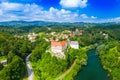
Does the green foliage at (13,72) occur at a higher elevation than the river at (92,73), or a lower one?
higher

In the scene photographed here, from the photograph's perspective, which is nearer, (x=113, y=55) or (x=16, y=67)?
(x=16, y=67)

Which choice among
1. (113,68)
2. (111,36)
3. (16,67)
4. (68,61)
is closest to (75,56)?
(68,61)

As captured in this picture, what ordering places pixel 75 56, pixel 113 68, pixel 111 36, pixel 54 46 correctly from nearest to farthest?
pixel 113 68 → pixel 75 56 → pixel 54 46 → pixel 111 36

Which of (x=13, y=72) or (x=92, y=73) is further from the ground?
(x=13, y=72)

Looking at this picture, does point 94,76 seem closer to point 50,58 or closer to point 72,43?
point 50,58

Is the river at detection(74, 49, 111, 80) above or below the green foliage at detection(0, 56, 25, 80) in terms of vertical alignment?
below

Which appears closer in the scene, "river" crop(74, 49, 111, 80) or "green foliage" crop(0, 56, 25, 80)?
"green foliage" crop(0, 56, 25, 80)

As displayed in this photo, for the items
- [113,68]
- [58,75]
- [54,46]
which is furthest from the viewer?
[54,46]

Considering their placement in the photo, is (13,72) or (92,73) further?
(92,73)

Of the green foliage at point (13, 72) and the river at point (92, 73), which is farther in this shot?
the river at point (92, 73)

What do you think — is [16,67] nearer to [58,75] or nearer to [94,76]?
[58,75]
